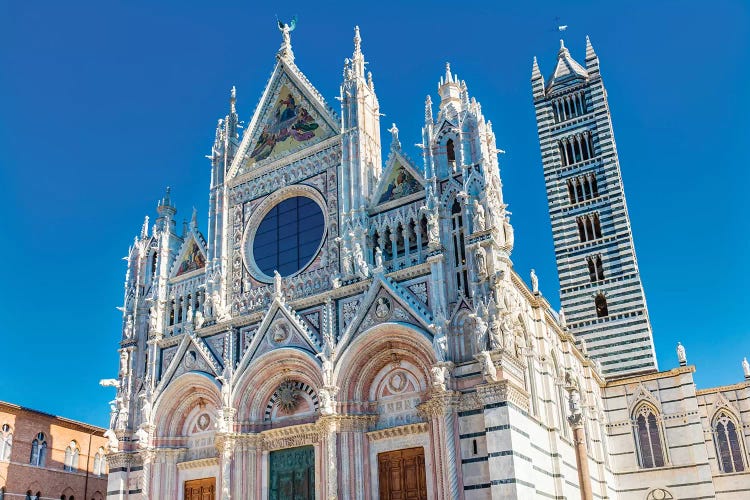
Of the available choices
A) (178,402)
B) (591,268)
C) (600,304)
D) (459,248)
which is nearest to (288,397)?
(178,402)

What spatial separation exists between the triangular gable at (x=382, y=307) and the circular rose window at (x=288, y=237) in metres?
3.57

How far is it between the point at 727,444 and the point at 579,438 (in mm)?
13269

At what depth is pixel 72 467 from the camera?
33.4 metres

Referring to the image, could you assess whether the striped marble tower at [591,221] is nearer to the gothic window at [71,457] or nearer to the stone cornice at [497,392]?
the stone cornice at [497,392]

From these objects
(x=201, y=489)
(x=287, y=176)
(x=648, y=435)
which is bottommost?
(x=201, y=489)

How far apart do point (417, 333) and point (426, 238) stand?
3.41 metres

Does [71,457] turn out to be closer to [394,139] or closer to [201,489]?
[201,489]

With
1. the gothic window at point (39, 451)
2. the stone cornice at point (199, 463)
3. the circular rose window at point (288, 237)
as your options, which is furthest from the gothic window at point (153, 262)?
the gothic window at point (39, 451)

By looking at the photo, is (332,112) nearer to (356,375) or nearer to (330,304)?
(330,304)

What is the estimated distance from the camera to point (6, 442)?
2995 cm

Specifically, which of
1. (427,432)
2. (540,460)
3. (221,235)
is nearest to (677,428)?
(540,460)

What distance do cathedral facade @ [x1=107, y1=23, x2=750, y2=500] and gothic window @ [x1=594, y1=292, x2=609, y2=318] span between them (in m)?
4.68

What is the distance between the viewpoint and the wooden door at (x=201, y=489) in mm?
25770

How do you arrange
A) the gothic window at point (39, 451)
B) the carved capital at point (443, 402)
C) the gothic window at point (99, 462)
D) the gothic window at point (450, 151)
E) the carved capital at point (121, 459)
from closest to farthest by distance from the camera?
1. the carved capital at point (443, 402)
2. the gothic window at point (450, 151)
3. the carved capital at point (121, 459)
4. the gothic window at point (39, 451)
5. the gothic window at point (99, 462)
